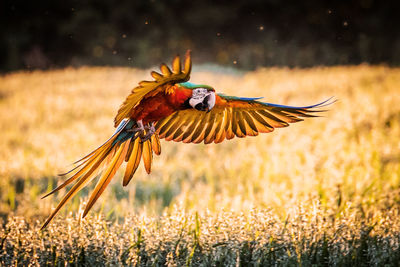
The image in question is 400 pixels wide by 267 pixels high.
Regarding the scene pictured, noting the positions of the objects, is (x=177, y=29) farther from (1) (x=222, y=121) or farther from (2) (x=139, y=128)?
(2) (x=139, y=128)

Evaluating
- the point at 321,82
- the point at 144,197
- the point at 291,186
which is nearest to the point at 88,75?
the point at 321,82

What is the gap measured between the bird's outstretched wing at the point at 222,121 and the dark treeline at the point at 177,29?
1235 centimetres

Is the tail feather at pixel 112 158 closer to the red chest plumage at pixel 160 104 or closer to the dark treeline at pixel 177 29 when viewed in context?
the red chest plumage at pixel 160 104

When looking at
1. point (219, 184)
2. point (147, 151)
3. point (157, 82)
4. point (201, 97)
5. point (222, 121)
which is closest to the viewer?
point (157, 82)

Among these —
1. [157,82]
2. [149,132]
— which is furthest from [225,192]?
[157,82]

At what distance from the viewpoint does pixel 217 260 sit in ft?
5.59

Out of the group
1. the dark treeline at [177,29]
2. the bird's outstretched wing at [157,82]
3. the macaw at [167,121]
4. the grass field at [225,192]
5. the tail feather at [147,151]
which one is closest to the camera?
the bird's outstretched wing at [157,82]

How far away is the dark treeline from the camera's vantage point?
14.0m

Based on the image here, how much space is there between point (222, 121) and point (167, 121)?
208 millimetres

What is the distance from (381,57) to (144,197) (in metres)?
11.8

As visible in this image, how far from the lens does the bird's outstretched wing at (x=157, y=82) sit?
101cm

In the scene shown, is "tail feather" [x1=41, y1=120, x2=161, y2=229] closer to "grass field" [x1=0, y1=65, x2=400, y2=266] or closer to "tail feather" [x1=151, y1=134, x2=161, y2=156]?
"tail feather" [x1=151, y1=134, x2=161, y2=156]

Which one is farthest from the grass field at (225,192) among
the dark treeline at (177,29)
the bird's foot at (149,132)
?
the dark treeline at (177,29)

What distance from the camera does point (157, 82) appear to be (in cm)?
109
